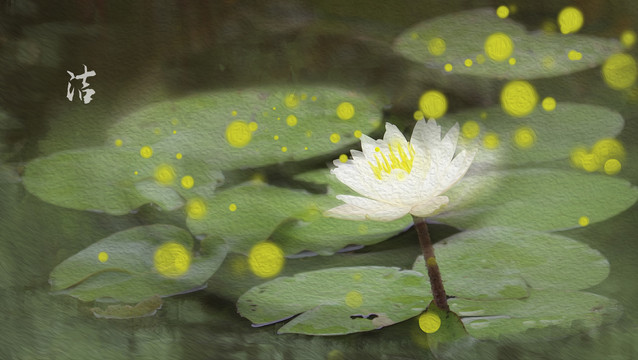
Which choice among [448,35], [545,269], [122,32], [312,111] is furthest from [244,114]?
[545,269]

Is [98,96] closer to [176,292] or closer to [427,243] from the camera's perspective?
[176,292]

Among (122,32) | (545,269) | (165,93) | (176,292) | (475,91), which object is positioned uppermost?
(122,32)

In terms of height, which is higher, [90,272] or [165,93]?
[165,93]

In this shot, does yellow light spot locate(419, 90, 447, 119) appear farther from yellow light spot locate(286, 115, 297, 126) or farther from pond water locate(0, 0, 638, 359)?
yellow light spot locate(286, 115, 297, 126)

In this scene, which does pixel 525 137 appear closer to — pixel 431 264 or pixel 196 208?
pixel 431 264

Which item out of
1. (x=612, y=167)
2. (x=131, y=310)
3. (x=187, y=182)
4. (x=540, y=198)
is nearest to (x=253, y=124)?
(x=187, y=182)

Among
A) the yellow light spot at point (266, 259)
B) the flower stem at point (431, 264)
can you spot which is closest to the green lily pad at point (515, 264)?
the flower stem at point (431, 264)

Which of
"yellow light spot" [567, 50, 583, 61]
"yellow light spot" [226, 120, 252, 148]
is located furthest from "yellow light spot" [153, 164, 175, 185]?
"yellow light spot" [567, 50, 583, 61]
